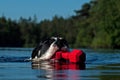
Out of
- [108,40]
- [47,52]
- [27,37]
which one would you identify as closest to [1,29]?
[27,37]

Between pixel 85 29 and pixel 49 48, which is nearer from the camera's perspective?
pixel 49 48

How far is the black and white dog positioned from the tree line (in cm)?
1931

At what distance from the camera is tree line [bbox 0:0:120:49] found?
110188 mm

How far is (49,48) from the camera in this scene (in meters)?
31.3

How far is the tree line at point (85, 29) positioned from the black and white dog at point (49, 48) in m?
19.3

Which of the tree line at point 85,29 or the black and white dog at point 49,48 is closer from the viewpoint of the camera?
the black and white dog at point 49,48

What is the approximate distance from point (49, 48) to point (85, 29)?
109 metres

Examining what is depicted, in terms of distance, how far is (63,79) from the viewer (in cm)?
1767

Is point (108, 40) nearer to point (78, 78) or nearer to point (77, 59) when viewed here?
point (77, 59)

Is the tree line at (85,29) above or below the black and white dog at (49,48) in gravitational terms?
above

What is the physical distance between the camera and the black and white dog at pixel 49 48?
31.0 metres

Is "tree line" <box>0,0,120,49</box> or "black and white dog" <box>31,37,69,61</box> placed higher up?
"tree line" <box>0,0,120,49</box>

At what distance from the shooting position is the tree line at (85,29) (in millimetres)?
110188

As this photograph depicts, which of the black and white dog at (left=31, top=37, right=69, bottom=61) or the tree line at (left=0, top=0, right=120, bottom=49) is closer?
the black and white dog at (left=31, top=37, right=69, bottom=61)
